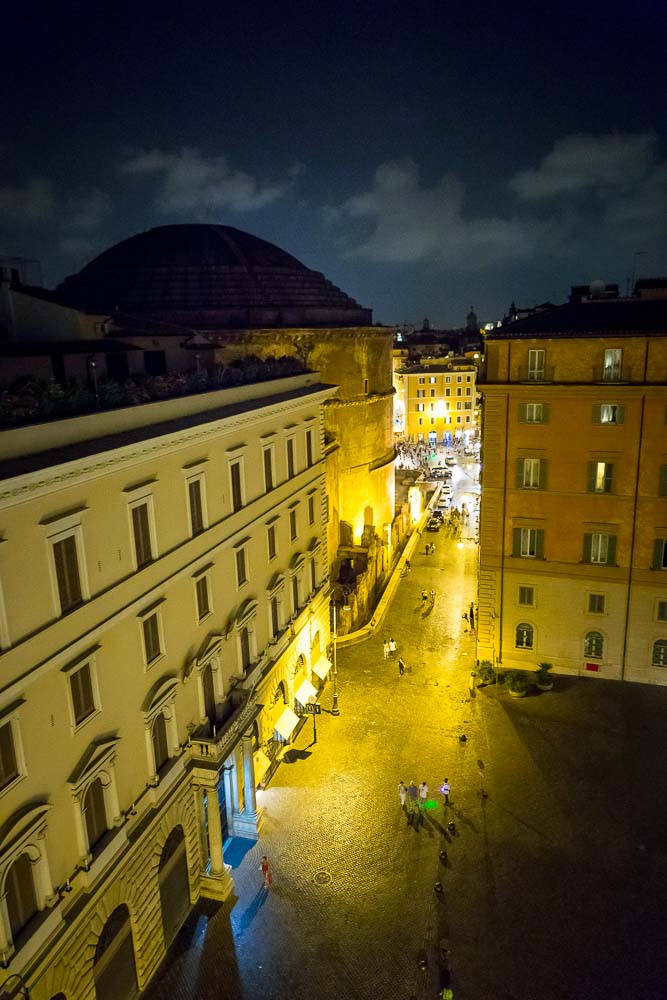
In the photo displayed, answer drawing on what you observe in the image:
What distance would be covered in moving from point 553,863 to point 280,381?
20020 millimetres

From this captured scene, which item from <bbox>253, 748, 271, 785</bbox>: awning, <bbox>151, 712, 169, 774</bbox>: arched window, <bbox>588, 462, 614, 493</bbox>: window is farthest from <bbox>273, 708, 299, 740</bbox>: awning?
<bbox>588, 462, 614, 493</bbox>: window

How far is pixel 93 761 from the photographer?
50.4ft

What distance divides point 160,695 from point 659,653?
24184 mm

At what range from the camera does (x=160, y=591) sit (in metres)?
18.4

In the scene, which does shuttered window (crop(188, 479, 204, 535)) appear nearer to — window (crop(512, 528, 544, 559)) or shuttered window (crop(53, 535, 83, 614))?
shuttered window (crop(53, 535, 83, 614))

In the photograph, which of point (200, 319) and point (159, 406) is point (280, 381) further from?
point (200, 319)

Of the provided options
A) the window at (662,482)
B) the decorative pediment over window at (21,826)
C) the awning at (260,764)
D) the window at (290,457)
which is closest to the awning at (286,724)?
the awning at (260,764)

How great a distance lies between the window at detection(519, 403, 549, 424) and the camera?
3070cm

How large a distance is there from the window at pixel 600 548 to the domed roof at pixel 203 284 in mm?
26423

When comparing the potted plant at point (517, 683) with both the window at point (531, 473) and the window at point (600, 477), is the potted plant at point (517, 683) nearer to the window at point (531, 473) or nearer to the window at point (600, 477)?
the window at point (531, 473)

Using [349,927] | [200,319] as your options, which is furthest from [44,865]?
[200,319]

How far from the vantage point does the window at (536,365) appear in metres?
30.2

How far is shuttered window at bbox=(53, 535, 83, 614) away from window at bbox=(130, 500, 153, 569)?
2304mm

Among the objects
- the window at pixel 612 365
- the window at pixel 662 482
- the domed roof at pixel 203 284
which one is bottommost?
the window at pixel 662 482
